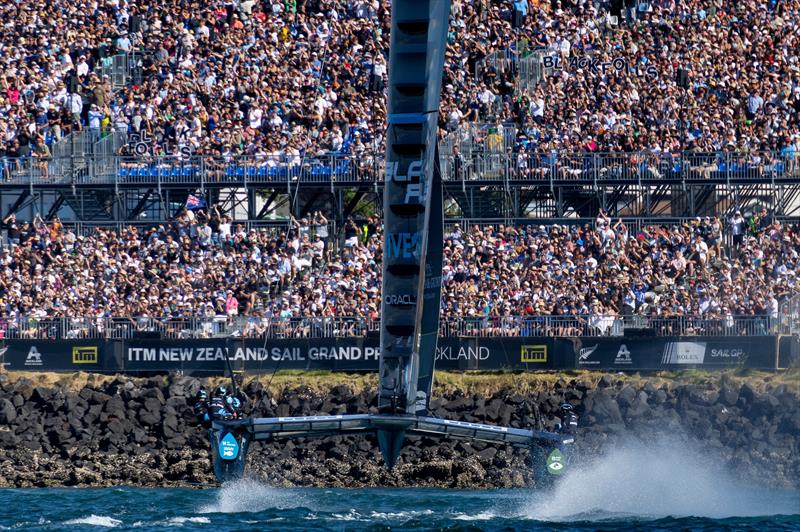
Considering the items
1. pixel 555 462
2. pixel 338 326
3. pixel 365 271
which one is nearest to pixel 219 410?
pixel 555 462

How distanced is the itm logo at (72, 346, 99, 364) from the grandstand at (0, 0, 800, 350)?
642 mm

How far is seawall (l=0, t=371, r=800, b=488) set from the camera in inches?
1307

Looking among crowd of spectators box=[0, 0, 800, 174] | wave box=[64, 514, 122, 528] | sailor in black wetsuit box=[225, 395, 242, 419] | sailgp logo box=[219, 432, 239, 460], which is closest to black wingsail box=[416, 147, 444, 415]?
sailgp logo box=[219, 432, 239, 460]

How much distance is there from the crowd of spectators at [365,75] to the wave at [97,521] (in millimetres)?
19812

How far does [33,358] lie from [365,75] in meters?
13.8

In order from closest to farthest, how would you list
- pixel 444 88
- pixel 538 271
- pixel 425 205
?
pixel 425 205 → pixel 538 271 → pixel 444 88

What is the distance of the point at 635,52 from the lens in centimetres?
4606

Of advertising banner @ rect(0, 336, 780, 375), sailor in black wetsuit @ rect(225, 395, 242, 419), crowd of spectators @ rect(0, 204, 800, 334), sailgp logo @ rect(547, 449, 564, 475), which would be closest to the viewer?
sailgp logo @ rect(547, 449, 564, 475)

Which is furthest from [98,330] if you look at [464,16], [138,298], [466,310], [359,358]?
[464,16]

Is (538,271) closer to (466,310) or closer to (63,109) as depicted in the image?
(466,310)

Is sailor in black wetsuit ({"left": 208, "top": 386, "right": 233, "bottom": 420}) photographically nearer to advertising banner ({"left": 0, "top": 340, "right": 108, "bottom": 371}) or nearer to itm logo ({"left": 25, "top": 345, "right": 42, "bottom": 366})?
advertising banner ({"left": 0, "top": 340, "right": 108, "bottom": 371})

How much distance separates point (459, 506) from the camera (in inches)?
1099

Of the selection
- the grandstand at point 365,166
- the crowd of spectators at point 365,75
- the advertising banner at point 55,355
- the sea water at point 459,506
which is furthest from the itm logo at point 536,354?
the advertising banner at point 55,355

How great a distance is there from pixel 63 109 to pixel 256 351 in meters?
12.8
